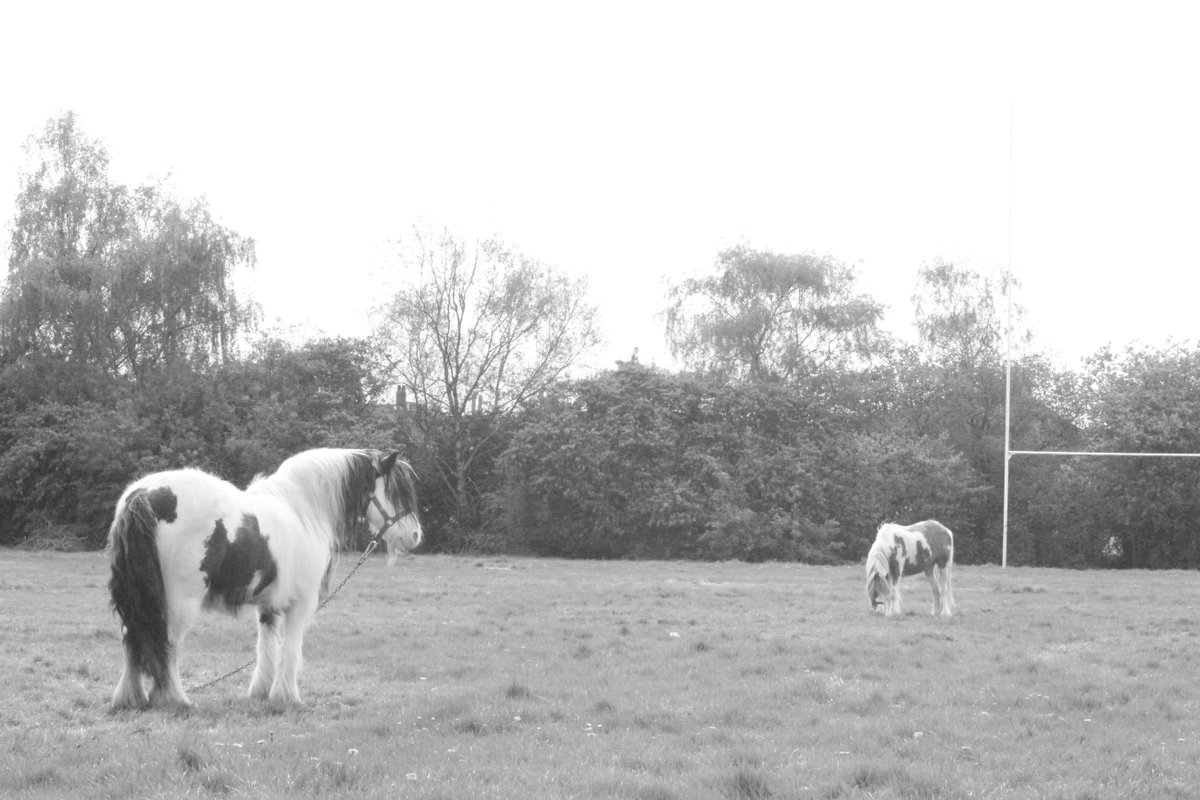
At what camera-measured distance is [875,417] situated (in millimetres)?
47875

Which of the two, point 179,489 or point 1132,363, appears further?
point 1132,363

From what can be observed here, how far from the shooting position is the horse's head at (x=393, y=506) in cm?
1014

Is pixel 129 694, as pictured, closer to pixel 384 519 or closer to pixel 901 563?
pixel 384 519

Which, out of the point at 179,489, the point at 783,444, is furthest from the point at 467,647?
the point at 783,444

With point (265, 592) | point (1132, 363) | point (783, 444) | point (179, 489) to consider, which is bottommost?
point (265, 592)

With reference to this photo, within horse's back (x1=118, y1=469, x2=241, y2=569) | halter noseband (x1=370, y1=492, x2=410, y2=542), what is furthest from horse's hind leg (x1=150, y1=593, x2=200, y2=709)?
halter noseband (x1=370, y1=492, x2=410, y2=542)

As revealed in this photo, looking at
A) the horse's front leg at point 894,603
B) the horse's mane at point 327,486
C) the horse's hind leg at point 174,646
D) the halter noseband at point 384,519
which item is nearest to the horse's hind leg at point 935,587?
the horse's front leg at point 894,603

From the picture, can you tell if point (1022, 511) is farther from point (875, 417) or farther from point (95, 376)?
point (95, 376)

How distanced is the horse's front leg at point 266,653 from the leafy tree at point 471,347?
36417mm

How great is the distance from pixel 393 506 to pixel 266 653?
1.65 metres

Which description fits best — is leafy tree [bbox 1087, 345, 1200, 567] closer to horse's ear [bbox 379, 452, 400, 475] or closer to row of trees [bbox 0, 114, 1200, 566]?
row of trees [bbox 0, 114, 1200, 566]

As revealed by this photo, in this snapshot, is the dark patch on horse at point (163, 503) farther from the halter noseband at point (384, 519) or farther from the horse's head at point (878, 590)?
the horse's head at point (878, 590)

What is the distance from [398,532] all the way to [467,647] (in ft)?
12.4

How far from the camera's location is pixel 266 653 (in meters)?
9.44
